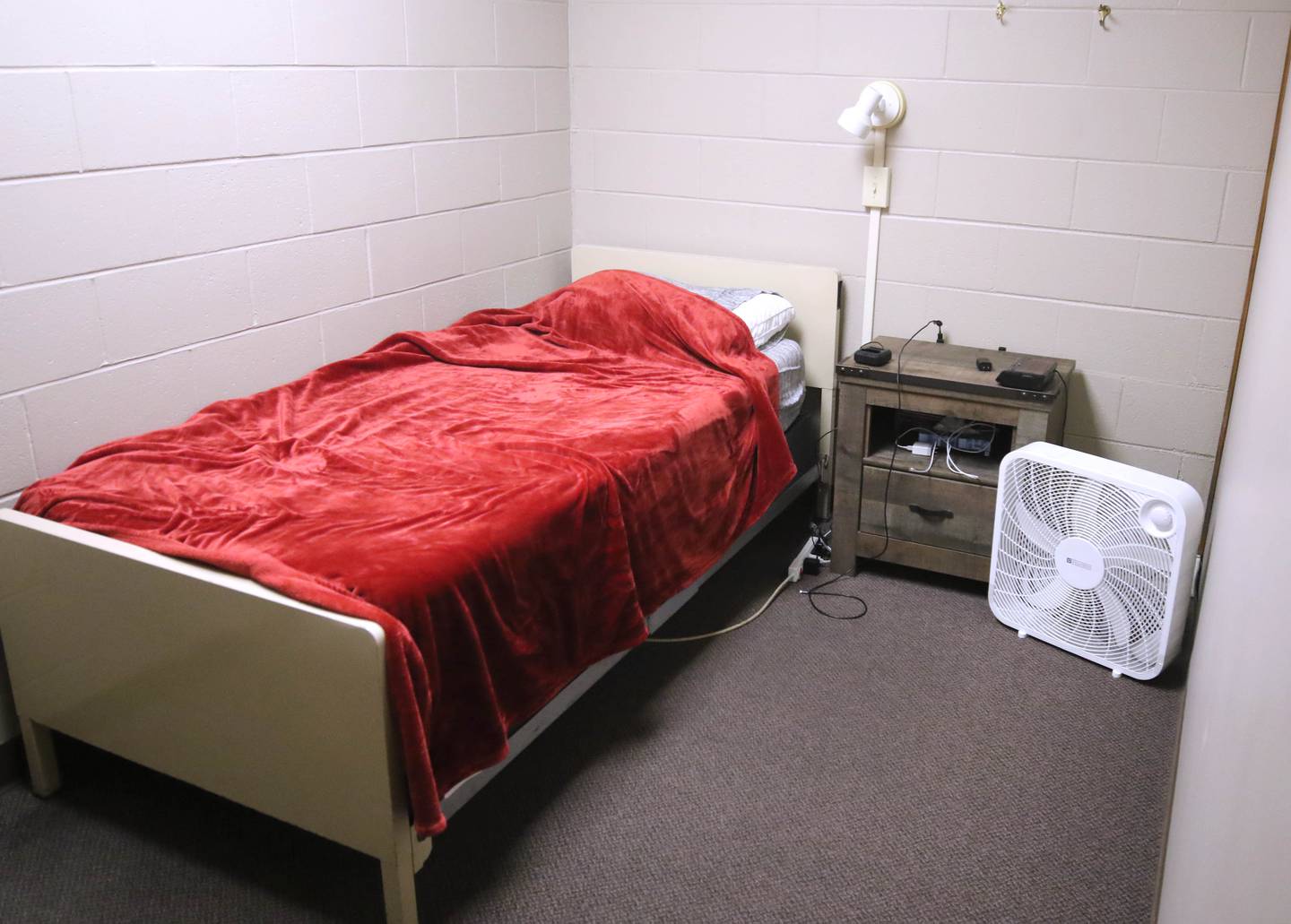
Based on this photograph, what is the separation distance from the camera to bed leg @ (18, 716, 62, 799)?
2090 mm

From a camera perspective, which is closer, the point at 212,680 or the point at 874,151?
the point at 212,680

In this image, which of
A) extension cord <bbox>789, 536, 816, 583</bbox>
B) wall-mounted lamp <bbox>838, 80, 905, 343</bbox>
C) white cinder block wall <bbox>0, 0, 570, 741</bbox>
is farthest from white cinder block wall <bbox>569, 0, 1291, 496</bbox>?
extension cord <bbox>789, 536, 816, 583</bbox>

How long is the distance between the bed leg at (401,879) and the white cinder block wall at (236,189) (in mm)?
983

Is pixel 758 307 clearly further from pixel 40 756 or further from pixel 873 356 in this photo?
pixel 40 756

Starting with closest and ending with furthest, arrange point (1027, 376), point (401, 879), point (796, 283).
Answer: point (401, 879) < point (1027, 376) < point (796, 283)

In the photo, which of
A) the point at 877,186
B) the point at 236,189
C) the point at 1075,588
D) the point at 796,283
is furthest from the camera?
the point at 796,283

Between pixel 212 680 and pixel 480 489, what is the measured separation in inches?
23.0

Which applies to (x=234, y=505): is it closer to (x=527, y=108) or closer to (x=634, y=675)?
(x=634, y=675)

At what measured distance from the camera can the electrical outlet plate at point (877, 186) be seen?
3.17m

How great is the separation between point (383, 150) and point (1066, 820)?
229 centimetres

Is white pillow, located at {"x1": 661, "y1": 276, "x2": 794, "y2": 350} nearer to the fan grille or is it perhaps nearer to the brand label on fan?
the fan grille

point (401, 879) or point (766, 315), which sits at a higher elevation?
point (766, 315)

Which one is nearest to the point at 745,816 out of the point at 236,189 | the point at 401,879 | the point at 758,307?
the point at 401,879

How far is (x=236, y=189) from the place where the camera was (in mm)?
2494
